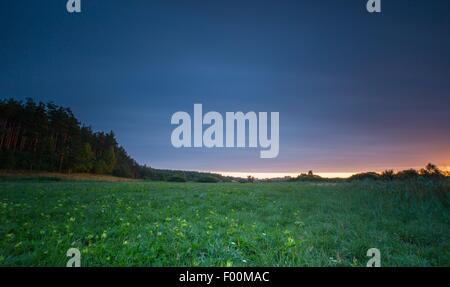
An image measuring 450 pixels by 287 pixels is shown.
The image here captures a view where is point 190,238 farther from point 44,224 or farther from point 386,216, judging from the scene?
point 386,216

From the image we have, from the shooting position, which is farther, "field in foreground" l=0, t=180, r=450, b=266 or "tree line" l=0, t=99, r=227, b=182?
"tree line" l=0, t=99, r=227, b=182

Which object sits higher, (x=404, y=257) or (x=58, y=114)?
(x=58, y=114)

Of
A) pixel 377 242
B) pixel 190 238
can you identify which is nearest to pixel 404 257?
pixel 377 242

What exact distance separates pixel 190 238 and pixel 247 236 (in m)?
1.29

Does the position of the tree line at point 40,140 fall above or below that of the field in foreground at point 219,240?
above

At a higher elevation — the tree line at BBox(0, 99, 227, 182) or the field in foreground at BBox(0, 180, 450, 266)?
the tree line at BBox(0, 99, 227, 182)

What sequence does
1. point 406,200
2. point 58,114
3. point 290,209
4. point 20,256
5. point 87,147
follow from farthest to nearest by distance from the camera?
1. point 87,147
2. point 58,114
3. point 406,200
4. point 290,209
5. point 20,256

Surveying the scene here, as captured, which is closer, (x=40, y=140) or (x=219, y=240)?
(x=219, y=240)

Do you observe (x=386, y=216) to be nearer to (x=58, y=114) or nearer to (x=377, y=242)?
(x=377, y=242)

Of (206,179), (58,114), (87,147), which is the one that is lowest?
(206,179)

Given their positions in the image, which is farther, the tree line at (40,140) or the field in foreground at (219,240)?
the tree line at (40,140)

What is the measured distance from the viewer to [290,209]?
10.5 m
